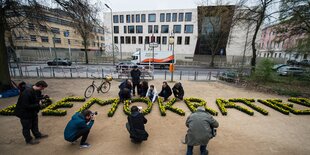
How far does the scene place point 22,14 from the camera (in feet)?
27.0

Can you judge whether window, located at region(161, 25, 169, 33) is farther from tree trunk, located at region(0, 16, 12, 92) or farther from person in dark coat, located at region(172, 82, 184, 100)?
tree trunk, located at region(0, 16, 12, 92)

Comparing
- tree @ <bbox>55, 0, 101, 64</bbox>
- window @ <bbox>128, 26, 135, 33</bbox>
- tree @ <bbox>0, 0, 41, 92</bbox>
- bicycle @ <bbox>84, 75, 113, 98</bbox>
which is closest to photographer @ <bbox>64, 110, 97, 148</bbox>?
bicycle @ <bbox>84, 75, 113, 98</bbox>

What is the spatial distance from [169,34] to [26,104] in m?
37.7

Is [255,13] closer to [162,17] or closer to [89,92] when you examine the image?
[89,92]

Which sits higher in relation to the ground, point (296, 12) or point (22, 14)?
point (296, 12)

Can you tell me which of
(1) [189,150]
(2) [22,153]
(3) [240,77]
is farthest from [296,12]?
(2) [22,153]

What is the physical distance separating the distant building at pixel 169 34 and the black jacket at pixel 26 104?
31.6m

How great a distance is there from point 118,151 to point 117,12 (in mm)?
45078

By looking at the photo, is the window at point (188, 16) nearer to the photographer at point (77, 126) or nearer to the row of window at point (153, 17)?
the row of window at point (153, 17)

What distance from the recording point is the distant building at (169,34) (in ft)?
116

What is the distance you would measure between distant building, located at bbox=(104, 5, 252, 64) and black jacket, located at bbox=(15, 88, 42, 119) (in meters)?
31.6

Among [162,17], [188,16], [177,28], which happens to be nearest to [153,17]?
[162,17]

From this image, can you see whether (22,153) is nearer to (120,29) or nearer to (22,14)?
(22,14)

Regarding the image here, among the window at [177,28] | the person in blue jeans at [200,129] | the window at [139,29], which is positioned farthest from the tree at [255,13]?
the window at [139,29]
